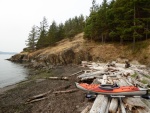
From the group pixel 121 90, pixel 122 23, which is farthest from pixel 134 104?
pixel 122 23

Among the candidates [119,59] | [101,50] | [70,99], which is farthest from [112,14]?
[70,99]

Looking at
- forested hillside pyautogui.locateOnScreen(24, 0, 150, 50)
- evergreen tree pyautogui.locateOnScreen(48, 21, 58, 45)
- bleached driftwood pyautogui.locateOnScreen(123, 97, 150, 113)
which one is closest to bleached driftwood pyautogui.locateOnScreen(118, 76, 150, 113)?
bleached driftwood pyautogui.locateOnScreen(123, 97, 150, 113)

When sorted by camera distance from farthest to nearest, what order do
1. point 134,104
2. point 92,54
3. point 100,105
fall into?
1. point 92,54
2. point 100,105
3. point 134,104

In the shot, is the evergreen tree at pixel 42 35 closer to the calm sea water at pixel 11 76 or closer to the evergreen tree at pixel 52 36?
the evergreen tree at pixel 52 36

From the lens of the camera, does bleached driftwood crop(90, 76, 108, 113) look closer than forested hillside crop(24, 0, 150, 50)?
Yes

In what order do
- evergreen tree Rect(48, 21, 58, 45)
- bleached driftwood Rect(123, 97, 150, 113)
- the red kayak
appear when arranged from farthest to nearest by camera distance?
evergreen tree Rect(48, 21, 58, 45)
the red kayak
bleached driftwood Rect(123, 97, 150, 113)

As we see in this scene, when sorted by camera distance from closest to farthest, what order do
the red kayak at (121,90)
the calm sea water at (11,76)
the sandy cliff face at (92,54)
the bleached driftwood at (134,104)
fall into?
the bleached driftwood at (134,104), the red kayak at (121,90), the calm sea water at (11,76), the sandy cliff face at (92,54)

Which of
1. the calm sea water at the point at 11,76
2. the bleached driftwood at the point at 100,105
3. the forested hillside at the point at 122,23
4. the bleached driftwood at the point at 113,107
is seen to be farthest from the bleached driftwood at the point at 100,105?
the forested hillside at the point at 122,23

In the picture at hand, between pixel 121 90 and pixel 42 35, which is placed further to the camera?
pixel 42 35

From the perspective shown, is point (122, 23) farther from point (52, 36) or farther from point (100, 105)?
point (52, 36)

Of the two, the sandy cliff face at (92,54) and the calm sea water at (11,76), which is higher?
the sandy cliff face at (92,54)

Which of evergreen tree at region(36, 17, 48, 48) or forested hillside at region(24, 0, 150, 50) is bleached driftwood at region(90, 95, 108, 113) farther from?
evergreen tree at region(36, 17, 48, 48)

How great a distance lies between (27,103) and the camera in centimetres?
1243

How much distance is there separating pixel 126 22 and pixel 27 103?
2567 cm
